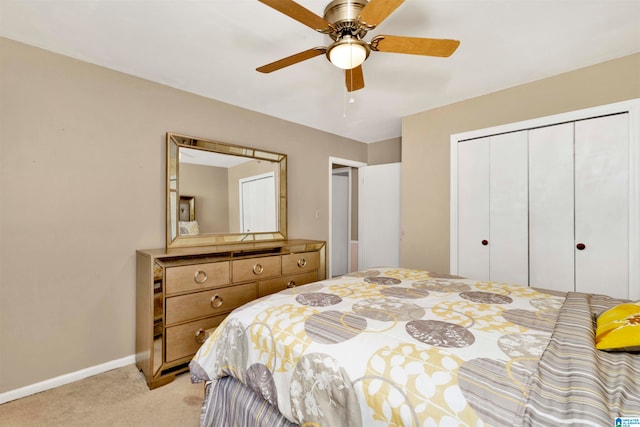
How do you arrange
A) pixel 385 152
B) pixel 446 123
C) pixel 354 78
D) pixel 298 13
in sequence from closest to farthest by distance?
pixel 298 13, pixel 354 78, pixel 446 123, pixel 385 152

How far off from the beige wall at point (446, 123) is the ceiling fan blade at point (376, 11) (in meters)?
1.98

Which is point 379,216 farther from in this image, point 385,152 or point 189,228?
point 189,228

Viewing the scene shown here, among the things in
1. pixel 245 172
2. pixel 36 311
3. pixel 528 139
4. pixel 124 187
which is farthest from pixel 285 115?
pixel 36 311

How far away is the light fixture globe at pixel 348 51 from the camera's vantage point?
59.6 inches

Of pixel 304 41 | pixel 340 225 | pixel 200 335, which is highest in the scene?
pixel 304 41

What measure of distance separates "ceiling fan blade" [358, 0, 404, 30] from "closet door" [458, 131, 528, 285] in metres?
2.03

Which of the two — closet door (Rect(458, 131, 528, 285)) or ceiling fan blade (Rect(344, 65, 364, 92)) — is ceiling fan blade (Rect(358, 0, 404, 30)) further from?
closet door (Rect(458, 131, 528, 285))

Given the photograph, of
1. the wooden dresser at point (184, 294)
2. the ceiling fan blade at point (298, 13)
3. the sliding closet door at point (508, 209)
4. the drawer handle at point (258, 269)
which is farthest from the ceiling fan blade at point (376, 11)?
the sliding closet door at point (508, 209)

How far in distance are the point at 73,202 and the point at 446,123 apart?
11.4ft

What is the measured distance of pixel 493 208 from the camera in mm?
2830

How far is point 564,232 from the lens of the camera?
2.46m

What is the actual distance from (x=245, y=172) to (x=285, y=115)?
0.85 m

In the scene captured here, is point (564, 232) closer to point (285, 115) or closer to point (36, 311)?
point (285, 115)

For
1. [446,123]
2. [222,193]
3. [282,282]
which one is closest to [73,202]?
[222,193]
